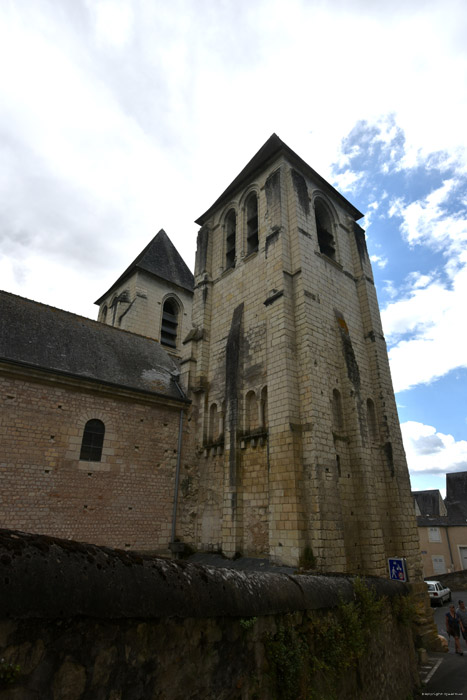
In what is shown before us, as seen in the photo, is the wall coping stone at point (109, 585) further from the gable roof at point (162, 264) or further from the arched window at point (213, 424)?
the gable roof at point (162, 264)

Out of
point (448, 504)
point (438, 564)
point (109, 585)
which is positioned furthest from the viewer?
point (448, 504)

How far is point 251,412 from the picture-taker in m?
10.9

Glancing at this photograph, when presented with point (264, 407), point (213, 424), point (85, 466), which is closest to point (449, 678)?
point (264, 407)

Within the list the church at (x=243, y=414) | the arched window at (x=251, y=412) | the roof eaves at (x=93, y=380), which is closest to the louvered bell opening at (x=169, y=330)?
the church at (x=243, y=414)

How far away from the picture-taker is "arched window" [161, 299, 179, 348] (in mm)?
20812

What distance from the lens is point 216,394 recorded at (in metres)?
12.4

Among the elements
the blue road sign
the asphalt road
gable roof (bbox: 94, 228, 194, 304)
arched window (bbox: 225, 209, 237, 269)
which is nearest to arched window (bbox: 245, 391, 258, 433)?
the blue road sign

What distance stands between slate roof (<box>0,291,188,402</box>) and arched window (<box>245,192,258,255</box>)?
212 inches

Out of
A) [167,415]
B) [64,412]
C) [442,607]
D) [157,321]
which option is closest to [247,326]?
[167,415]

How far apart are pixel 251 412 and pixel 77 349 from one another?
5.66 m

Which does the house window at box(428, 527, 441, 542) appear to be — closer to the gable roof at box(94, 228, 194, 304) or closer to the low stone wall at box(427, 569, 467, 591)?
the low stone wall at box(427, 569, 467, 591)

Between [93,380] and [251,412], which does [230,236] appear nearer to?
[251,412]

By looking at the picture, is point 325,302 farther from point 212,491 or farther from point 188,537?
point 188,537

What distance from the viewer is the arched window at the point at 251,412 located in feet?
35.1
